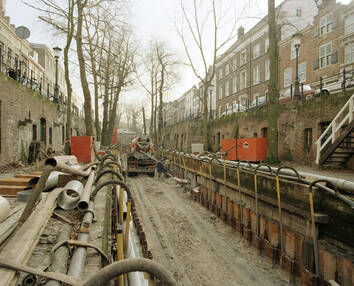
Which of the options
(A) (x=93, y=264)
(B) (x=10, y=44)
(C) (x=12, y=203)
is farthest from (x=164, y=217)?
(B) (x=10, y=44)

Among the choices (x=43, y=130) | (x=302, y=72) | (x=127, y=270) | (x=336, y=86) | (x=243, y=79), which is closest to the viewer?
(x=127, y=270)

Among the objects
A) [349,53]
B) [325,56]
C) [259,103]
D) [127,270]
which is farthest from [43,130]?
[349,53]

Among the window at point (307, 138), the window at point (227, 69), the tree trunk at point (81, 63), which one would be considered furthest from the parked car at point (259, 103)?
the window at point (227, 69)

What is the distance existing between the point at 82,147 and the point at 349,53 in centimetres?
2406

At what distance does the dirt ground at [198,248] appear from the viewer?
5707 millimetres

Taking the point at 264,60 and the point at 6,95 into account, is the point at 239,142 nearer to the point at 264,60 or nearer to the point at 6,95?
the point at 6,95

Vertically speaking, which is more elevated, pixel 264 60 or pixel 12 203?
pixel 264 60

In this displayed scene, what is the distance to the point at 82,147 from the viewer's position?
1330 cm

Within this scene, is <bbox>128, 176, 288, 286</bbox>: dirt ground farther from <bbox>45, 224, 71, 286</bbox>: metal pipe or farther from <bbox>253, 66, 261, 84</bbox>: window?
<bbox>253, 66, 261, 84</bbox>: window

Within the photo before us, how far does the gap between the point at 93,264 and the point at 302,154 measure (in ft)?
47.0

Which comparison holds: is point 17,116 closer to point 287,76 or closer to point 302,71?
point 302,71

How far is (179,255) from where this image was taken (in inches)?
262

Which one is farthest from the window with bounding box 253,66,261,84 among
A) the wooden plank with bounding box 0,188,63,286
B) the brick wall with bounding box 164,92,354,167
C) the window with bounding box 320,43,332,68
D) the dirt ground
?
the wooden plank with bounding box 0,188,63,286

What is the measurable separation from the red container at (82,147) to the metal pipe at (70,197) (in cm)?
969
